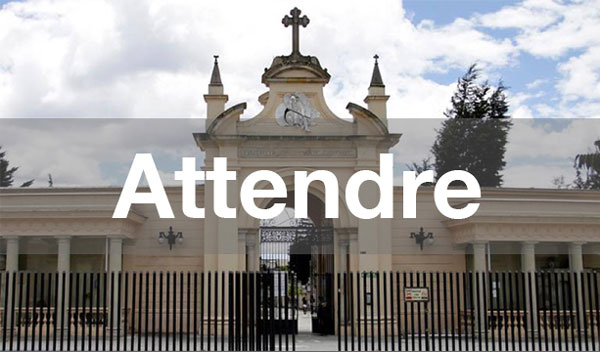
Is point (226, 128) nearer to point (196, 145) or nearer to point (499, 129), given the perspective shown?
point (196, 145)

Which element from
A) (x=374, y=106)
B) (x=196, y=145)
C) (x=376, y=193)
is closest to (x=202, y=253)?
(x=196, y=145)

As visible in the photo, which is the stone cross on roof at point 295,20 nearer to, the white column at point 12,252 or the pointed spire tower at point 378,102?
the pointed spire tower at point 378,102

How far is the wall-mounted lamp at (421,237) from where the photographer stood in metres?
21.9

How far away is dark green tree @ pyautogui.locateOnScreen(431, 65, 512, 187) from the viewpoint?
4047 centimetres

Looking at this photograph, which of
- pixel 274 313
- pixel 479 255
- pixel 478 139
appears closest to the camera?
pixel 274 313

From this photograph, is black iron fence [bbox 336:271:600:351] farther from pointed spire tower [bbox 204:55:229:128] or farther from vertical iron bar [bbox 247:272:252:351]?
pointed spire tower [bbox 204:55:229:128]

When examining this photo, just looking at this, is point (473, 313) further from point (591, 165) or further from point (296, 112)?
point (591, 165)

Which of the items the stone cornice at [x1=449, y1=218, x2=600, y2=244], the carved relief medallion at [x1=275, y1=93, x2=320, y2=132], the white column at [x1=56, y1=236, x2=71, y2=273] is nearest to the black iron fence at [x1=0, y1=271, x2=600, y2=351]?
the white column at [x1=56, y1=236, x2=71, y2=273]

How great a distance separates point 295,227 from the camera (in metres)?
22.8

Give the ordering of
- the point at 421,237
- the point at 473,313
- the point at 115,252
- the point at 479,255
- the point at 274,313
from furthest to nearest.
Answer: the point at 421,237 → the point at 479,255 → the point at 115,252 → the point at 274,313 → the point at 473,313

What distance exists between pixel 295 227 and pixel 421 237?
387cm

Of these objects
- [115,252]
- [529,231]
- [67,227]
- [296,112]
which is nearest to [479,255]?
[529,231]

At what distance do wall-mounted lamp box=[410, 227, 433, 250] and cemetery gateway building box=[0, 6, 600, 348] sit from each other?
0.04 meters

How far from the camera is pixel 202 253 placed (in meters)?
21.7
